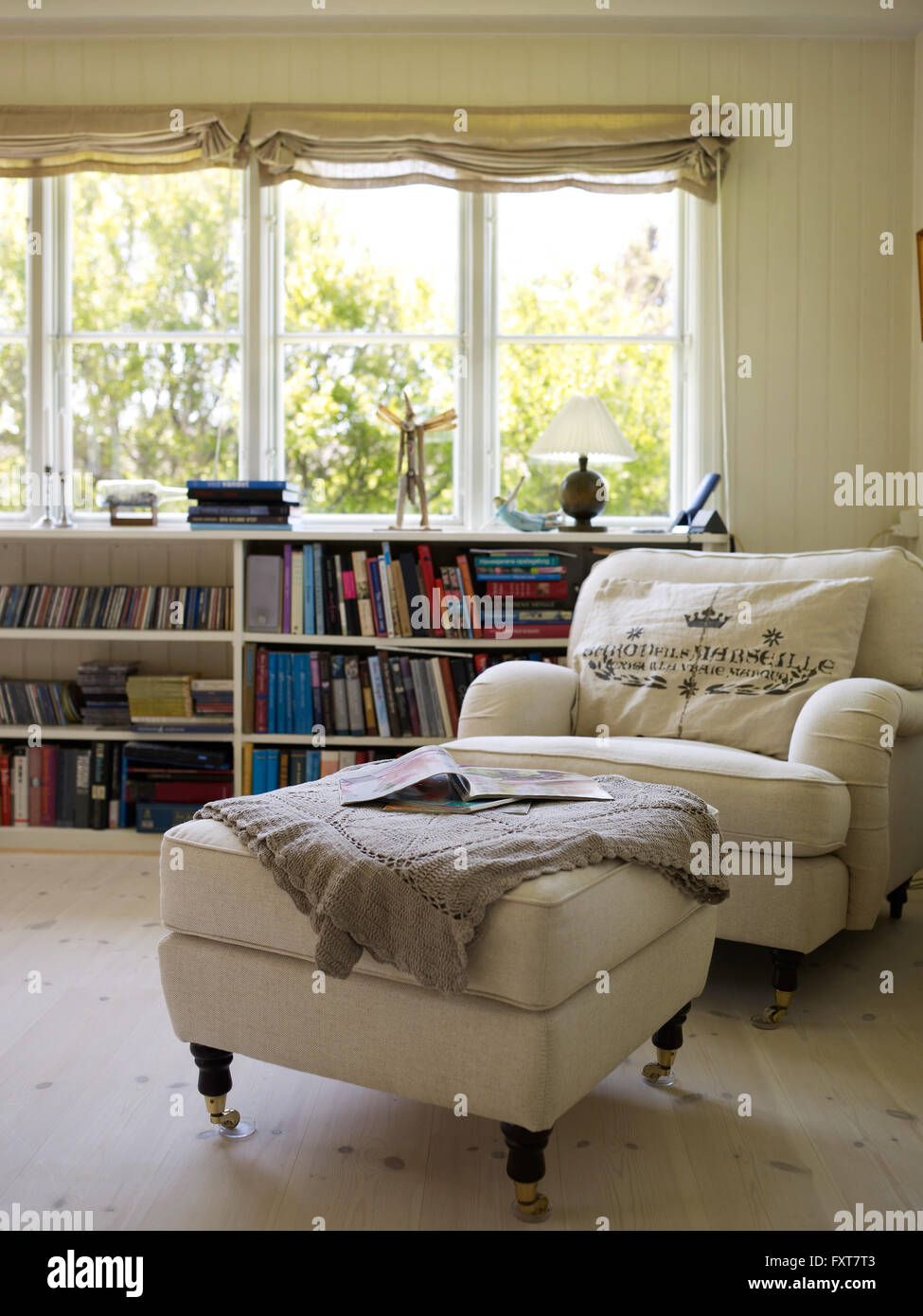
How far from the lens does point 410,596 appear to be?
345 centimetres

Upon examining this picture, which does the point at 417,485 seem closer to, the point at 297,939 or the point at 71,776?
the point at 71,776

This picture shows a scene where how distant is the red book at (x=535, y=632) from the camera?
345 cm

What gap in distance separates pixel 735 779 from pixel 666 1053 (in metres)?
0.55

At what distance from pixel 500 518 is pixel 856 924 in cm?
182

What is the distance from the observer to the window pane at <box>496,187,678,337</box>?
373cm

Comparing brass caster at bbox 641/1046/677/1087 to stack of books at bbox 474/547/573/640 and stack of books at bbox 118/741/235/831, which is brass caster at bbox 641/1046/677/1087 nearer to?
stack of books at bbox 474/547/573/640

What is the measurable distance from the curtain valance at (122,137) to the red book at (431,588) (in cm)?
143

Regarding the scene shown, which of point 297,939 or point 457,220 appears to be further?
point 457,220

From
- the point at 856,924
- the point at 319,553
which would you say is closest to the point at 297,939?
the point at 856,924

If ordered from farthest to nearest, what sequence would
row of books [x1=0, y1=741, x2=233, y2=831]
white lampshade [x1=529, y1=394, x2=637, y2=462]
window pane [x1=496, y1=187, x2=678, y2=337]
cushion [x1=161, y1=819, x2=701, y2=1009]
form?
window pane [x1=496, y1=187, x2=678, y2=337] → row of books [x1=0, y1=741, x2=233, y2=831] → white lampshade [x1=529, y1=394, x2=637, y2=462] → cushion [x1=161, y1=819, x2=701, y2=1009]

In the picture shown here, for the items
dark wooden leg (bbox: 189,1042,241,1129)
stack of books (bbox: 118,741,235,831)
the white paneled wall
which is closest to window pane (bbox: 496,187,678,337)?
the white paneled wall

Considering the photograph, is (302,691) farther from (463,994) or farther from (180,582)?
(463,994)

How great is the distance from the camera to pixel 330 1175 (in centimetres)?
157

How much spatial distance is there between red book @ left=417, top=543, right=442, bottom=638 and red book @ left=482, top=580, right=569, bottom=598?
0.50 ft
